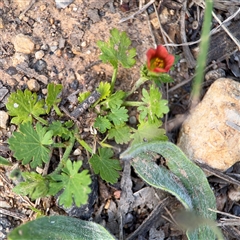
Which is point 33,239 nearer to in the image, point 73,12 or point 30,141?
point 30,141

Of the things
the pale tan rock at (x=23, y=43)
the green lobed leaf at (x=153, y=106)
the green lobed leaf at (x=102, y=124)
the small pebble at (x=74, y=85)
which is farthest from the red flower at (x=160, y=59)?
the pale tan rock at (x=23, y=43)

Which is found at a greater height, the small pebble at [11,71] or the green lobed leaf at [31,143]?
the small pebble at [11,71]

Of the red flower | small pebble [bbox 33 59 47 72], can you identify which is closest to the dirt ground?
small pebble [bbox 33 59 47 72]

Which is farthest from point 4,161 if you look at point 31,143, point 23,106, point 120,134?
point 120,134

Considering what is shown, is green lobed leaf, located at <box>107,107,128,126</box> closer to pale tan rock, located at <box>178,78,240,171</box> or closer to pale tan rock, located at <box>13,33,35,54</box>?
pale tan rock, located at <box>178,78,240,171</box>

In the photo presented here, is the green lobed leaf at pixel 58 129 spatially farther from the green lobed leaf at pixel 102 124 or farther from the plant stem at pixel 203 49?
the plant stem at pixel 203 49

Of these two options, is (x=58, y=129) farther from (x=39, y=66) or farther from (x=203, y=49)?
(x=203, y=49)
